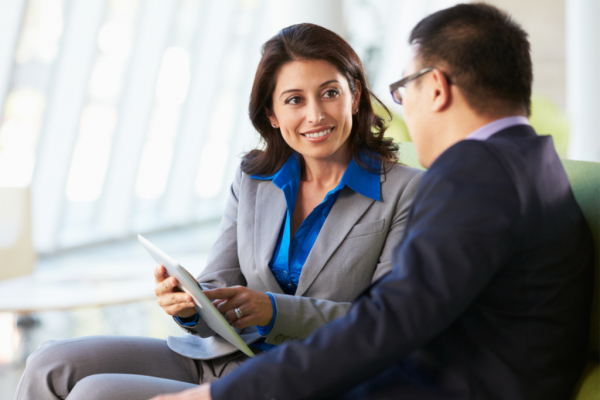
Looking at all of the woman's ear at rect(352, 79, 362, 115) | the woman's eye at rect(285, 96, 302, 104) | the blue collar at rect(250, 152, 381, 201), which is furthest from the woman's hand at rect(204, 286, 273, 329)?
the woman's ear at rect(352, 79, 362, 115)

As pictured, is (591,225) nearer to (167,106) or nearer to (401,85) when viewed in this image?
(401,85)

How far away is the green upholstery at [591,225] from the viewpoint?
107 cm

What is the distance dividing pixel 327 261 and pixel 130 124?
553 centimetres

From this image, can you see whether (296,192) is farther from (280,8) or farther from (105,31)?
(105,31)

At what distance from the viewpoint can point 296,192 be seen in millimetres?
1874

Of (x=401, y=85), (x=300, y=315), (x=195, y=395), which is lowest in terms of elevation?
(x=300, y=315)

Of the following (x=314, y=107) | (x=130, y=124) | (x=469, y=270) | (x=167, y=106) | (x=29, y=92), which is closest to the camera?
(x=469, y=270)

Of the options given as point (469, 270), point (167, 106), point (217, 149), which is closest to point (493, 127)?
point (469, 270)

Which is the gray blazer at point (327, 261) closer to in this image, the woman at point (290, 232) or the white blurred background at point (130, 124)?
the woman at point (290, 232)

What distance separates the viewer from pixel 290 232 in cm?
178

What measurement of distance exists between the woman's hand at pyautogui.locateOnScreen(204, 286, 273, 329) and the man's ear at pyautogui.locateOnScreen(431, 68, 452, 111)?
2.37 ft

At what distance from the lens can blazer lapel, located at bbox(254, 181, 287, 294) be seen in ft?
5.67

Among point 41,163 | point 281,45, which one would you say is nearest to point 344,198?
point 281,45

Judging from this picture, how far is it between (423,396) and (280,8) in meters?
4.04
